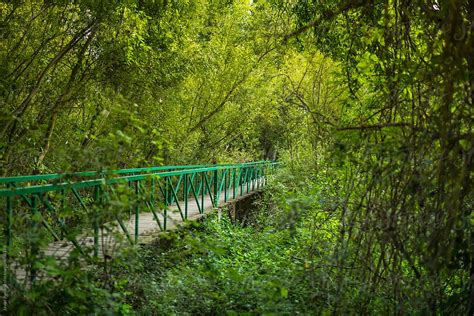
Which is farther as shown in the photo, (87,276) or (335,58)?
(335,58)

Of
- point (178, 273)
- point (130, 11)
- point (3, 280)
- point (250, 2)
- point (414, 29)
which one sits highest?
point (250, 2)

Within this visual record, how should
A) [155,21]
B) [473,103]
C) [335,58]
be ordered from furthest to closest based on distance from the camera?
[155,21] → [335,58] → [473,103]

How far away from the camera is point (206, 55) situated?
38.0 feet

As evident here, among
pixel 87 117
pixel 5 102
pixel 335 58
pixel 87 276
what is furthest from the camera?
pixel 87 117

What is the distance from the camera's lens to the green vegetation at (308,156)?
342 cm

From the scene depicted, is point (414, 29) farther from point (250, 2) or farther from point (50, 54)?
point (250, 2)

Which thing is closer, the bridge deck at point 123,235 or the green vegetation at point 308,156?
the green vegetation at point 308,156

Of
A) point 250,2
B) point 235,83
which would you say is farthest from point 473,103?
point 250,2

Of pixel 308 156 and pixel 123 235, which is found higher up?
pixel 308 156

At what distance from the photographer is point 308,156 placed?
49.3ft

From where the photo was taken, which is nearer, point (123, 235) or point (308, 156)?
point (123, 235)

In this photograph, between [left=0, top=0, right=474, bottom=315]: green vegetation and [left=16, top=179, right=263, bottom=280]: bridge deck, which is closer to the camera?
[left=0, top=0, right=474, bottom=315]: green vegetation

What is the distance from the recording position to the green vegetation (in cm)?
342

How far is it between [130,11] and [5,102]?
7.50 feet
